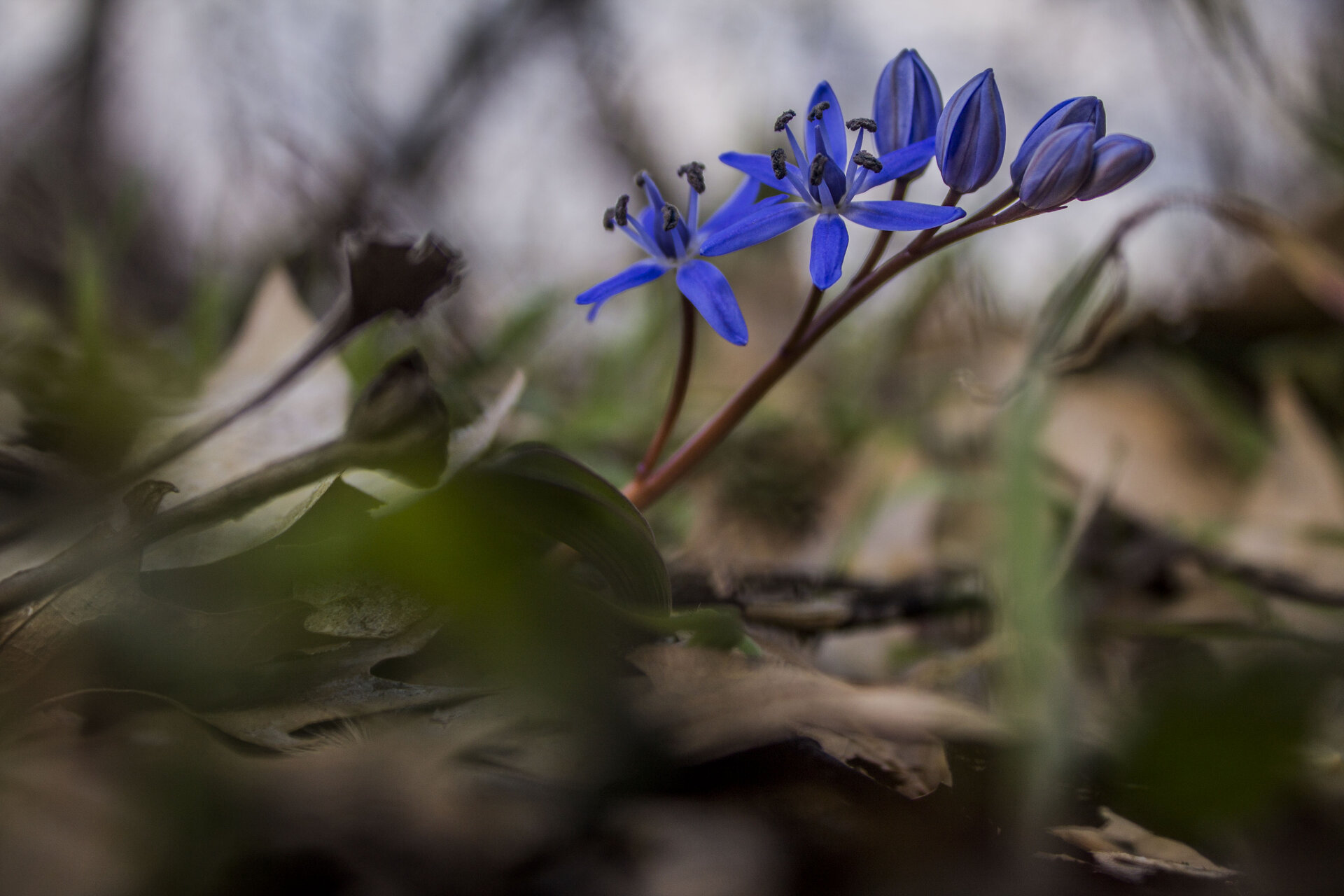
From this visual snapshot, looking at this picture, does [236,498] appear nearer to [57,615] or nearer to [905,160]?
[57,615]

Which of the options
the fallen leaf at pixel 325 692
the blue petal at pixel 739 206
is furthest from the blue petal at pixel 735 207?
the fallen leaf at pixel 325 692

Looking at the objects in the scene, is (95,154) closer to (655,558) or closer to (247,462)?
(247,462)

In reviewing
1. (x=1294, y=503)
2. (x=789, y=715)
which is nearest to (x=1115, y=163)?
(x=789, y=715)

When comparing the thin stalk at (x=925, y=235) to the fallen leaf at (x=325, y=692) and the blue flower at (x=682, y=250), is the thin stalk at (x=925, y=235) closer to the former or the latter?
the blue flower at (x=682, y=250)

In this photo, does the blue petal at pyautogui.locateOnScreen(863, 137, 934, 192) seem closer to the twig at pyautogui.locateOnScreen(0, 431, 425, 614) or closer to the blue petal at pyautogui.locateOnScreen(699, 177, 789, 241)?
the blue petal at pyautogui.locateOnScreen(699, 177, 789, 241)

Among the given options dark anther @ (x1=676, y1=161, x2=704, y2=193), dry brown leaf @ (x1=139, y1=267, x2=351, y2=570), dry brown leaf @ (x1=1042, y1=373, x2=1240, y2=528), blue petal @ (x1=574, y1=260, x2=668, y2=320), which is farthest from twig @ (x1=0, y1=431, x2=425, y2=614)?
dry brown leaf @ (x1=1042, y1=373, x2=1240, y2=528)
